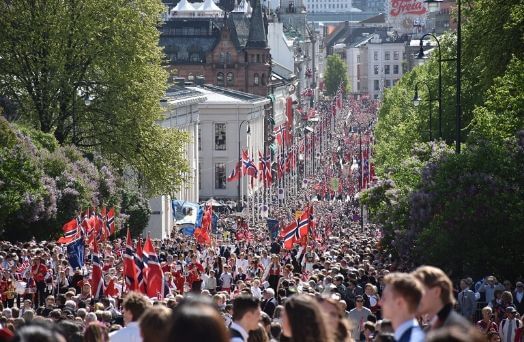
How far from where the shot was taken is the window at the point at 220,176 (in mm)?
115500

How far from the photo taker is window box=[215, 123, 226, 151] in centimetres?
11600

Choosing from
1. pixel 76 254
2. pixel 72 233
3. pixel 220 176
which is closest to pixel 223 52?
pixel 220 176

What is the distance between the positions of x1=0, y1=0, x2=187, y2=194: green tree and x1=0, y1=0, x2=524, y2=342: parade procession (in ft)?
0.22

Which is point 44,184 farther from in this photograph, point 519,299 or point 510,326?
point 510,326

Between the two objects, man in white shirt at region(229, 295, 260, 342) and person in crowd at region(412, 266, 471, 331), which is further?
man in white shirt at region(229, 295, 260, 342)

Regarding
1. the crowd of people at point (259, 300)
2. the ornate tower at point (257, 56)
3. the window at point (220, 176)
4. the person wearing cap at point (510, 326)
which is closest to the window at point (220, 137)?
the window at point (220, 176)

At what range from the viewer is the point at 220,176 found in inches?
4555

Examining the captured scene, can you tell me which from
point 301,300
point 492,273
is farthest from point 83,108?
point 301,300

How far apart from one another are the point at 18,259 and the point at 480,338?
2737cm

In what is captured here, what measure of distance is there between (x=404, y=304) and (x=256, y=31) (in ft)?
446

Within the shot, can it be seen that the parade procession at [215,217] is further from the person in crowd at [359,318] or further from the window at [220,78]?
the window at [220,78]

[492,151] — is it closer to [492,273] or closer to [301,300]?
[492,273]

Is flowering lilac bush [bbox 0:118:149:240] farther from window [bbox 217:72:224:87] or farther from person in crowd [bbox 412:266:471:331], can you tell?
window [bbox 217:72:224:87]

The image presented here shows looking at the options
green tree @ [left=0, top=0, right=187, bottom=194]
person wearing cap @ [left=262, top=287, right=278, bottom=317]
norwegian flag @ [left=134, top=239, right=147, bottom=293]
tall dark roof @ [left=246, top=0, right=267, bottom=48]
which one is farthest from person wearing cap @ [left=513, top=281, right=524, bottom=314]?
tall dark roof @ [left=246, top=0, right=267, bottom=48]
